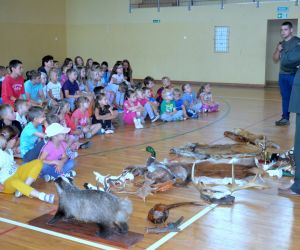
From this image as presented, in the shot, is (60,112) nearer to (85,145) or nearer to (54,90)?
(85,145)

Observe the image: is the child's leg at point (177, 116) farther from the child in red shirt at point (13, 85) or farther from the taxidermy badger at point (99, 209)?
the taxidermy badger at point (99, 209)

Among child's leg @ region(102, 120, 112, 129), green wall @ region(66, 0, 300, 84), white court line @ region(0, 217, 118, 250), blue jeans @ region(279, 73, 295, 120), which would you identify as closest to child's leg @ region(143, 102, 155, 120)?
child's leg @ region(102, 120, 112, 129)

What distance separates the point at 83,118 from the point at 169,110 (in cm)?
215

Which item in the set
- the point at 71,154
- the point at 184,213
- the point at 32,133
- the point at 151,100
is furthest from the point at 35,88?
the point at 184,213

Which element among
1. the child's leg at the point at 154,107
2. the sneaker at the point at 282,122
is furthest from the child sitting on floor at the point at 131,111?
the sneaker at the point at 282,122

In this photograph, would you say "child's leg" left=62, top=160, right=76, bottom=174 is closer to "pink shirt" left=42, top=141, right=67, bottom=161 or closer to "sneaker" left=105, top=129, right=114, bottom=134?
"pink shirt" left=42, top=141, right=67, bottom=161

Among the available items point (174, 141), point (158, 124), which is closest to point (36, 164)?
point (174, 141)

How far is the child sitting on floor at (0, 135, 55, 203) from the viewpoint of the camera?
3918mm

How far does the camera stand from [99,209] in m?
3.03

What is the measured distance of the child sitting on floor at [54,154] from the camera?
434 cm

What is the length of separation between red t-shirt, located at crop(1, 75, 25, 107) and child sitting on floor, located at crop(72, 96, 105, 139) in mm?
1126

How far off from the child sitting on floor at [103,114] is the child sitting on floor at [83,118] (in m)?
0.32

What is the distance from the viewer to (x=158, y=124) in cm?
784

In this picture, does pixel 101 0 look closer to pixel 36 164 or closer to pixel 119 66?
pixel 119 66
